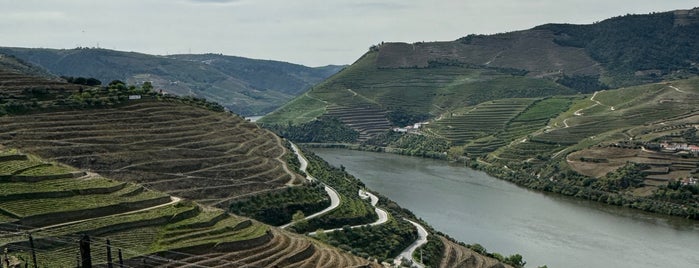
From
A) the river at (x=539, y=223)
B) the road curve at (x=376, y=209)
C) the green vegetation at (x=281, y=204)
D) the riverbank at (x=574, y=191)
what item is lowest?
the river at (x=539, y=223)

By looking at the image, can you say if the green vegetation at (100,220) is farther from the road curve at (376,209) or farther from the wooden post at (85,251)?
the road curve at (376,209)

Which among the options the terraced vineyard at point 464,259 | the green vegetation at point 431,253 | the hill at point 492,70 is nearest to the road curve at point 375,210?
the green vegetation at point 431,253

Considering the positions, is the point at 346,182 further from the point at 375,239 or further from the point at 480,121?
the point at 480,121

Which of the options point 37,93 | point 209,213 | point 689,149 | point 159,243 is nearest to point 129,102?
point 37,93

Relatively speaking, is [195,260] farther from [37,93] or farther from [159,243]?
[37,93]

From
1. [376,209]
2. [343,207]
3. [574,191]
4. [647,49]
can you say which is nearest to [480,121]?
[574,191]

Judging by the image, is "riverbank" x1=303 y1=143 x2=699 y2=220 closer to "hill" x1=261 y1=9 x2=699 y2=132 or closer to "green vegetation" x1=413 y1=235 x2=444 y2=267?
"green vegetation" x1=413 y1=235 x2=444 y2=267
